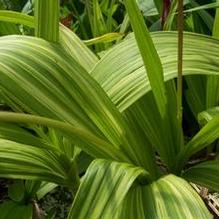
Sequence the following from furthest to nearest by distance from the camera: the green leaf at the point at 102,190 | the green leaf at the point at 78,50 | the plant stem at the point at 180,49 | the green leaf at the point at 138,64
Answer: the green leaf at the point at 78,50, the green leaf at the point at 138,64, the plant stem at the point at 180,49, the green leaf at the point at 102,190

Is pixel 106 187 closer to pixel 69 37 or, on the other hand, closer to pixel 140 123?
pixel 140 123

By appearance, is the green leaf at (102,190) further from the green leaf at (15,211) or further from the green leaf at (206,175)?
the green leaf at (15,211)

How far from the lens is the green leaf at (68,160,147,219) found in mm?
626

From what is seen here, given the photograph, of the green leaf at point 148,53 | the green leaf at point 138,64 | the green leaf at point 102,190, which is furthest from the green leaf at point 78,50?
the green leaf at point 102,190

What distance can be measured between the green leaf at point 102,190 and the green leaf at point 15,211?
1.02ft

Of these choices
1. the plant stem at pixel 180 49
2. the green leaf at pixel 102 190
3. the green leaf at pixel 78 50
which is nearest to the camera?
the green leaf at pixel 102 190

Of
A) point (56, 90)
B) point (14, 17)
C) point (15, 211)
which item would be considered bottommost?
point (15, 211)

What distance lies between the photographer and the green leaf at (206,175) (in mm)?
760

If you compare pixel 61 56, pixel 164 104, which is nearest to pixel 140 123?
pixel 164 104

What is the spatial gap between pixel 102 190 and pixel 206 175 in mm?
199

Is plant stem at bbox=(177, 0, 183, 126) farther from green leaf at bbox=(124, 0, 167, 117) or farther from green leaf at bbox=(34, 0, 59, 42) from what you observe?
green leaf at bbox=(34, 0, 59, 42)

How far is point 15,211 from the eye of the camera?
3.13 feet

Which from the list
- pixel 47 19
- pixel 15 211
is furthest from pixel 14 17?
pixel 15 211

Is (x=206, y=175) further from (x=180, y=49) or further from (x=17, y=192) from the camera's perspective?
(x=17, y=192)
